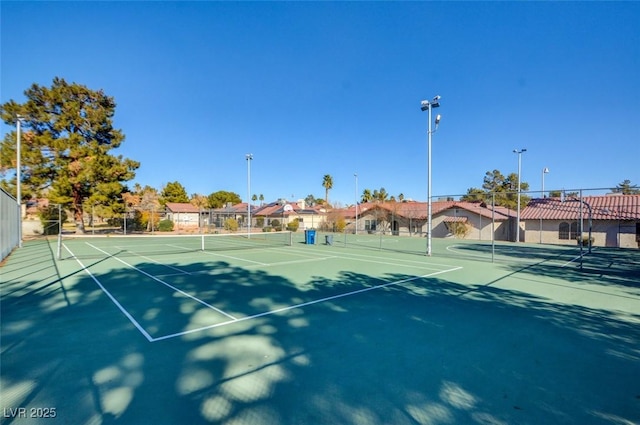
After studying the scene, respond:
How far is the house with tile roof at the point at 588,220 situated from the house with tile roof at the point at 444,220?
270 centimetres

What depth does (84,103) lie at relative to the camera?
29.6 meters

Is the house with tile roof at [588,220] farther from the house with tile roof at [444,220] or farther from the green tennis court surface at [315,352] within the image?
the green tennis court surface at [315,352]

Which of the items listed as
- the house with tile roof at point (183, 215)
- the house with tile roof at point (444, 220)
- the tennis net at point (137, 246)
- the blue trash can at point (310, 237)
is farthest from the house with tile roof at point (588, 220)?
the house with tile roof at point (183, 215)

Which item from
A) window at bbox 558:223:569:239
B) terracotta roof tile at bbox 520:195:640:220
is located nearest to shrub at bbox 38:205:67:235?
terracotta roof tile at bbox 520:195:640:220

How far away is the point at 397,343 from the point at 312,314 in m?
2.15

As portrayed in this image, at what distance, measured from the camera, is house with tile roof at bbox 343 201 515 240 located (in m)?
34.6

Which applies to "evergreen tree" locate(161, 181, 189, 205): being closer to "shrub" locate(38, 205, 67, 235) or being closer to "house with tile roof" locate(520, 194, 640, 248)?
"shrub" locate(38, 205, 67, 235)

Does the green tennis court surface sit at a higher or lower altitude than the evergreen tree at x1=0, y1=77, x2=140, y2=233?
lower

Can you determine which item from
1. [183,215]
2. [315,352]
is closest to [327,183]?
[183,215]

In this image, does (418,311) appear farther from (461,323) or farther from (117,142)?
(117,142)

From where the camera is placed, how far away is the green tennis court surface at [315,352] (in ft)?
11.4

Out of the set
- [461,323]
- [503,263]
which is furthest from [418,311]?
[503,263]

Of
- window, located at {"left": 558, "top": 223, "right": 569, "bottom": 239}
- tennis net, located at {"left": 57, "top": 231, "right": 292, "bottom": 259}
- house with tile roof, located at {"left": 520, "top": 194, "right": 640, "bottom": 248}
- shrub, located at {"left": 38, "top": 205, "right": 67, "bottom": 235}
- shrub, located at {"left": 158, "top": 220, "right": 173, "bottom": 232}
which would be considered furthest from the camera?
shrub, located at {"left": 158, "top": 220, "right": 173, "bottom": 232}

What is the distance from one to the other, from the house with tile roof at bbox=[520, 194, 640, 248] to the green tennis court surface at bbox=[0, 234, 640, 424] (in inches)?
910
